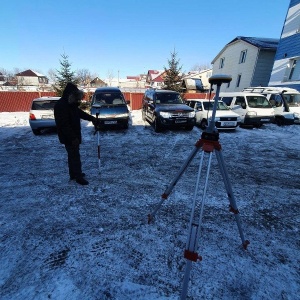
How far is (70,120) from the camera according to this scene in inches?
156

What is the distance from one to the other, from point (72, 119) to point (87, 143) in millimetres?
4082

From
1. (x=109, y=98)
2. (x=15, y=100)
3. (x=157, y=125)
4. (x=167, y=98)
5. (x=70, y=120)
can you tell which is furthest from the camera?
(x=15, y=100)

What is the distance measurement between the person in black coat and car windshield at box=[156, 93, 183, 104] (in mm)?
6460

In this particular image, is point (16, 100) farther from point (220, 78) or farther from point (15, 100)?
point (220, 78)

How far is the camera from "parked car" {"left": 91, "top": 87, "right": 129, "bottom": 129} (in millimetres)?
9227

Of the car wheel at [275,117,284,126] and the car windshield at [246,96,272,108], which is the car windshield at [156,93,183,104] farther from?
the car wheel at [275,117,284,126]

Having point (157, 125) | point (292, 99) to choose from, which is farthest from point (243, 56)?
point (157, 125)

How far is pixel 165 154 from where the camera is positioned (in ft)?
21.8

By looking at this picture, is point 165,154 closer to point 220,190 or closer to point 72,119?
point 220,190

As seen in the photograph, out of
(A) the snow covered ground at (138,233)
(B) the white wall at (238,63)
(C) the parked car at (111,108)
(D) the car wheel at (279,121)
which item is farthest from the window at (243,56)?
(A) the snow covered ground at (138,233)

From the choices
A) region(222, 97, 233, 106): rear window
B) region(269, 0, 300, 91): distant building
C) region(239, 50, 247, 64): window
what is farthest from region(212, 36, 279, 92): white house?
region(222, 97, 233, 106): rear window

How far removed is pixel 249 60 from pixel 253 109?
45.4ft

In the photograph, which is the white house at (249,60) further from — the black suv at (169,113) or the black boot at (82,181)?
the black boot at (82,181)

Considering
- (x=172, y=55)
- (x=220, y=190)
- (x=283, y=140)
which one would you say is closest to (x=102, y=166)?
(x=220, y=190)
